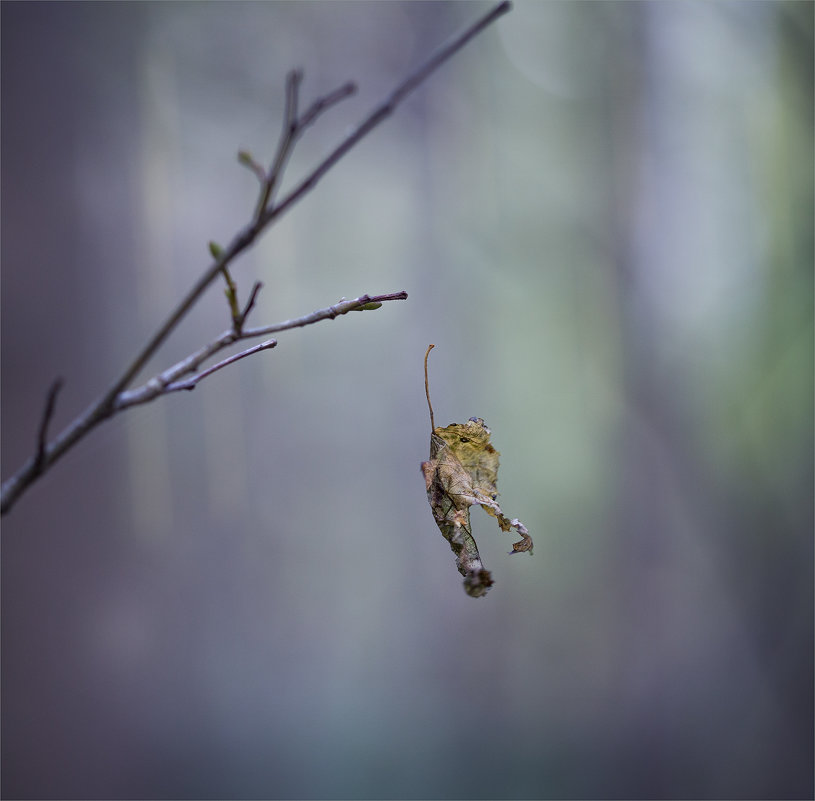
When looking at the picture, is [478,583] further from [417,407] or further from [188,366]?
[417,407]

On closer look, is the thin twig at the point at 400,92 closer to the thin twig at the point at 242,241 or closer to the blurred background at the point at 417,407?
the thin twig at the point at 242,241

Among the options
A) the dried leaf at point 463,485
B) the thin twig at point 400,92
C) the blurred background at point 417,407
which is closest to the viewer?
the thin twig at point 400,92

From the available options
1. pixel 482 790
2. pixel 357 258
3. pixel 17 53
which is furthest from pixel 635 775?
pixel 17 53

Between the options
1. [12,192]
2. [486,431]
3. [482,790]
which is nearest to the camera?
[486,431]

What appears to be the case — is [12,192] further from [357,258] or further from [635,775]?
[635,775]

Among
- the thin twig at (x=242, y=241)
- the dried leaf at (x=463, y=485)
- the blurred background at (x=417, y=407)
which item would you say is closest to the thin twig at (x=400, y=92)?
the thin twig at (x=242, y=241)

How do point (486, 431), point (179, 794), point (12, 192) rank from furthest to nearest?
point (179, 794)
point (12, 192)
point (486, 431)
